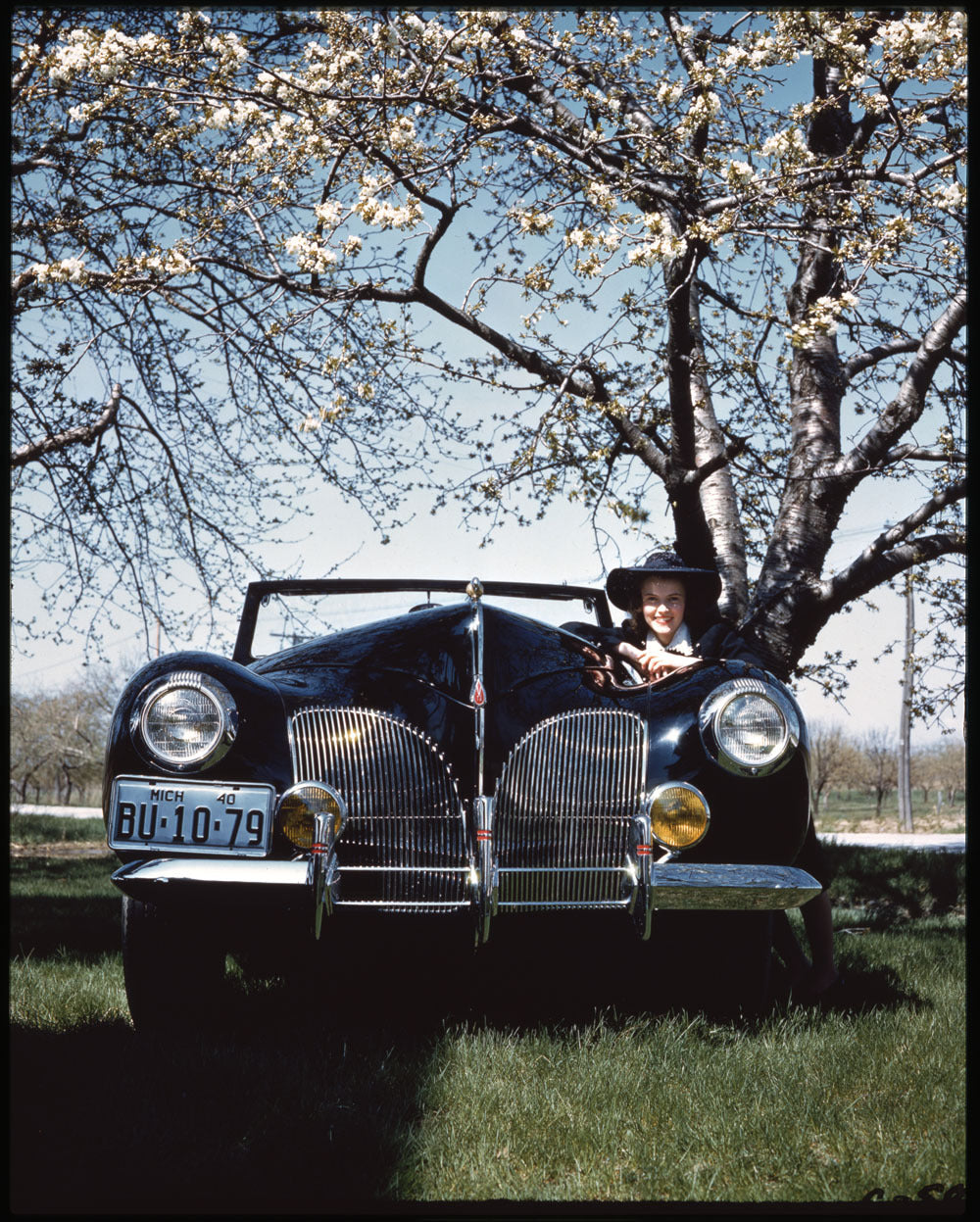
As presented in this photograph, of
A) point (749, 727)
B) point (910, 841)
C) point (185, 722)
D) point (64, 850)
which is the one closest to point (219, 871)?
point (185, 722)

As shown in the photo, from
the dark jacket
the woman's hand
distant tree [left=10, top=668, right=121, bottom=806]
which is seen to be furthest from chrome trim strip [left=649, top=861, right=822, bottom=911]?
distant tree [left=10, top=668, right=121, bottom=806]

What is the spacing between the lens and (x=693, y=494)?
6.48 meters

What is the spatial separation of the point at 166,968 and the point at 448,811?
95 cm

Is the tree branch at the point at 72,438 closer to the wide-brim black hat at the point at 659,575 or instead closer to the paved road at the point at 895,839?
the wide-brim black hat at the point at 659,575

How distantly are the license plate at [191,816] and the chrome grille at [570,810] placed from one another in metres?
0.66

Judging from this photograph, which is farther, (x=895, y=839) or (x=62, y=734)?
(x=62, y=734)

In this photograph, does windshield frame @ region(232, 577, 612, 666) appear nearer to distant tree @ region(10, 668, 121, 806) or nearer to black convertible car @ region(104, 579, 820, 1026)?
black convertible car @ region(104, 579, 820, 1026)

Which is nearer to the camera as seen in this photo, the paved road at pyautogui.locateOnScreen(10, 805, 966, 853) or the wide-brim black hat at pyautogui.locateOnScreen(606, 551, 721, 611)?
the wide-brim black hat at pyautogui.locateOnScreen(606, 551, 721, 611)

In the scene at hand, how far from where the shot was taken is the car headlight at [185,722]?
2.79m

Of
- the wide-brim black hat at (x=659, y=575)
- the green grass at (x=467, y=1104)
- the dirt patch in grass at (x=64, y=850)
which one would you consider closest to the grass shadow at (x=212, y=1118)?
the green grass at (x=467, y=1104)

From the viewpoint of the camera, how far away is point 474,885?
274 centimetres

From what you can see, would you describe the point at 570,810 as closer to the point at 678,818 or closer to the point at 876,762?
the point at 678,818

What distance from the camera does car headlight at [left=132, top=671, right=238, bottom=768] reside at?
2789mm

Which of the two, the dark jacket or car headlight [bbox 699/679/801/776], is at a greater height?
the dark jacket
